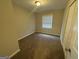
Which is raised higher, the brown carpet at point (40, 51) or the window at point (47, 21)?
the window at point (47, 21)

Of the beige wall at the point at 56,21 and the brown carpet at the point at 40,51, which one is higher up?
the beige wall at the point at 56,21

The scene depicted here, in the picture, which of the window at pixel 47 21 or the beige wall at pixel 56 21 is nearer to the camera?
the beige wall at pixel 56 21

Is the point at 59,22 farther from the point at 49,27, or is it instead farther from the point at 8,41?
the point at 8,41

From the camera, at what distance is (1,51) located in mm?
2377

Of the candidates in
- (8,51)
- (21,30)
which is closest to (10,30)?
(8,51)

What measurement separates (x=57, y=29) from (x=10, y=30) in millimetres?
4002

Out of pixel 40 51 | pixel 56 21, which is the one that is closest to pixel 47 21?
pixel 56 21

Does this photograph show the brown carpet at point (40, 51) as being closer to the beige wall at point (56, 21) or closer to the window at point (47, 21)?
the beige wall at point (56, 21)

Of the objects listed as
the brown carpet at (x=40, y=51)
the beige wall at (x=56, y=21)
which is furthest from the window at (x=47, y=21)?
the brown carpet at (x=40, y=51)

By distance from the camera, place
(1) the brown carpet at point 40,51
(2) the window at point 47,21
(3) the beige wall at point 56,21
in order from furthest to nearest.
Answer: (2) the window at point 47,21, (3) the beige wall at point 56,21, (1) the brown carpet at point 40,51

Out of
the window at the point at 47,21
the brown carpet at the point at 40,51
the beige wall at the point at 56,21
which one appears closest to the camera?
the brown carpet at the point at 40,51

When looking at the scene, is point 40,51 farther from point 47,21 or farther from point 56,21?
point 47,21

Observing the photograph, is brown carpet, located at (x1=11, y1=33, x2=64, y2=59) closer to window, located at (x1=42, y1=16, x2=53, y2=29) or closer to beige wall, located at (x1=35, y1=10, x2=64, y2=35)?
beige wall, located at (x1=35, y1=10, x2=64, y2=35)

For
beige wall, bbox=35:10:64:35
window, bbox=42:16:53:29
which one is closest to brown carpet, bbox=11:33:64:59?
beige wall, bbox=35:10:64:35
